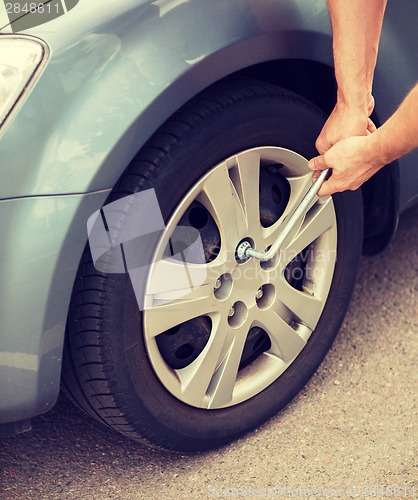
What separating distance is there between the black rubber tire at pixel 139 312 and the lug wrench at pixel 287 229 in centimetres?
12

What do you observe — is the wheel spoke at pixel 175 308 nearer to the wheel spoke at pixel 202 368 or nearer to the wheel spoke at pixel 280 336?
the wheel spoke at pixel 202 368

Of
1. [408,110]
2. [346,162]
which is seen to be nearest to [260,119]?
[346,162]

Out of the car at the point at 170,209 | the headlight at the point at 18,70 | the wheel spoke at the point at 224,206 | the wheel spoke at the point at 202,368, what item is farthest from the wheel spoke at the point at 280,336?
the headlight at the point at 18,70

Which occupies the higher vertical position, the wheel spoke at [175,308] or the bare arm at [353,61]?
the bare arm at [353,61]

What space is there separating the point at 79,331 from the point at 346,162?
66 cm

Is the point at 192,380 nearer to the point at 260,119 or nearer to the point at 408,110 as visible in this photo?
the point at 260,119

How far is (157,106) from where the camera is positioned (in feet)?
5.03

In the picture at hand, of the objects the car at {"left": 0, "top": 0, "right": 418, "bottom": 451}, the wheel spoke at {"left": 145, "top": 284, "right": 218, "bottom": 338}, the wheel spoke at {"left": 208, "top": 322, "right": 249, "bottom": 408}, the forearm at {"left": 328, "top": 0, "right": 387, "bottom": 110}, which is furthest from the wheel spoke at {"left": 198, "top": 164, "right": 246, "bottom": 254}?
the forearm at {"left": 328, "top": 0, "right": 387, "bottom": 110}

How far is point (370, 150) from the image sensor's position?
164cm

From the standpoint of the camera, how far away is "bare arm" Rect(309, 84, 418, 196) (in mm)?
1544

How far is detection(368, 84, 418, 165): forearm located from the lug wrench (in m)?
0.15

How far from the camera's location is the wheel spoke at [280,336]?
6.20ft

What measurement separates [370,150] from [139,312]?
581mm

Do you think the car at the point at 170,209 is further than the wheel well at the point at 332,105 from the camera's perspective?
No
